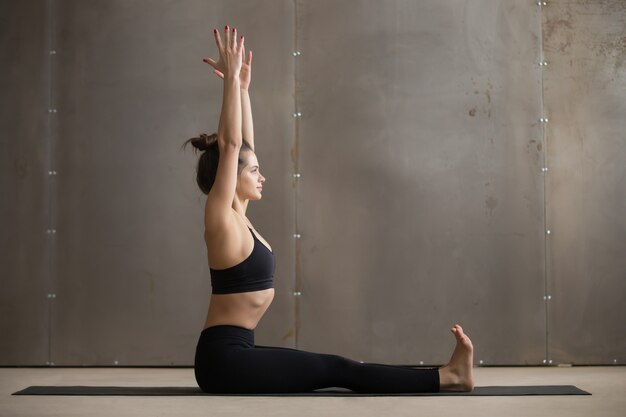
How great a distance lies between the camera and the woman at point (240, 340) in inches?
112

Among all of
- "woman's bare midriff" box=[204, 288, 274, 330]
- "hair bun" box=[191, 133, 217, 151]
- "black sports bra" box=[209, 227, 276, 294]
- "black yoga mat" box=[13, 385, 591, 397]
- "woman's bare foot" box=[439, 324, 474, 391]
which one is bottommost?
"black yoga mat" box=[13, 385, 591, 397]

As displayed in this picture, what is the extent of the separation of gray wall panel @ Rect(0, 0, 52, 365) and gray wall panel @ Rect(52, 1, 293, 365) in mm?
106

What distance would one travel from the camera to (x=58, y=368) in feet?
14.7

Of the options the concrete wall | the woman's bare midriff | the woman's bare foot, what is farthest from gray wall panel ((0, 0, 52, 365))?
the woman's bare foot

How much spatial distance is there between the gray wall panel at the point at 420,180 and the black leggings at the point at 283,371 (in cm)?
154

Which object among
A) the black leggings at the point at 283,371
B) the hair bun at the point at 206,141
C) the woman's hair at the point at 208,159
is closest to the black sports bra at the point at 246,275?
the black leggings at the point at 283,371

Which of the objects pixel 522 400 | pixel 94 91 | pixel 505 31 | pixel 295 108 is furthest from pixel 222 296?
pixel 505 31

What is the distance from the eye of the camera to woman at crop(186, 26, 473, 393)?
2.85 m

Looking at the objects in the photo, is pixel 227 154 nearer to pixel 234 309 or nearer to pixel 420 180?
pixel 234 309

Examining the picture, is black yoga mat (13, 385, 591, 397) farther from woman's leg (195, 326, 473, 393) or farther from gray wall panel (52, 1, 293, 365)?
gray wall panel (52, 1, 293, 365)

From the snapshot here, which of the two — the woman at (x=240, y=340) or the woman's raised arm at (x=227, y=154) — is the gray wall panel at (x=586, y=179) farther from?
the woman's raised arm at (x=227, y=154)

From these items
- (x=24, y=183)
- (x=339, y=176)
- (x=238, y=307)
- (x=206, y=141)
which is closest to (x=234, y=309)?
(x=238, y=307)

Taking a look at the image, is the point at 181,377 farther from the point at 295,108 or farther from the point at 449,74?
the point at 449,74

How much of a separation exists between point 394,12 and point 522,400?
8.10 ft
